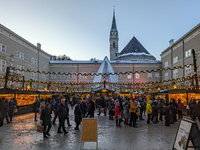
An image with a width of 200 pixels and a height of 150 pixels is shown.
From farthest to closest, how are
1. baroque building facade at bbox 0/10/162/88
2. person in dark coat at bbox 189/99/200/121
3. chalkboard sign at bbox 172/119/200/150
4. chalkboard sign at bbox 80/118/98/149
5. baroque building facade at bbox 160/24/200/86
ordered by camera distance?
baroque building facade at bbox 0/10/162/88, baroque building facade at bbox 160/24/200/86, person in dark coat at bbox 189/99/200/121, chalkboard sign at bbox 80/118/98/149, chalkboard sign at bbox 172/119/200/150

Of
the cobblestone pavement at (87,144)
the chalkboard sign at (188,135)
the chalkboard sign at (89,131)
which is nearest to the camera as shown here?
the chalkboard sign at (188,135)

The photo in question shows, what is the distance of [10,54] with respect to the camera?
2817cm

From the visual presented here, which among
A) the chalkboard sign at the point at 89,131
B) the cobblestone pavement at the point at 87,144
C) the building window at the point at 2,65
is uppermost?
the building window at the point at 2,65

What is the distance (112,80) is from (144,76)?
15922mm

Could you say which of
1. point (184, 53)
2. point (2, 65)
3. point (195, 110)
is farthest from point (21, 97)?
point (184, 53)

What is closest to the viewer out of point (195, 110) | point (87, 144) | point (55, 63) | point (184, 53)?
point (87, 144)

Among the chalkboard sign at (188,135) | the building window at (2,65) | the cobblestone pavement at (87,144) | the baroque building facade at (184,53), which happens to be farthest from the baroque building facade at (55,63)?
the chalkboard sign at (188,135)

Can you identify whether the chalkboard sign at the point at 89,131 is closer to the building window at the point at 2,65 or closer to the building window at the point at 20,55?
the building window at the point at 2,65

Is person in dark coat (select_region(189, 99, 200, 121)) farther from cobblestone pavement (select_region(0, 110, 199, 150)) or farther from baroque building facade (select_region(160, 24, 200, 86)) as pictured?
baroque building facade (select_region(160, 24, 200, 86))

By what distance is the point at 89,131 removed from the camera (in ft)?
19.0

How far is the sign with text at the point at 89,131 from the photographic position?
18.9ft

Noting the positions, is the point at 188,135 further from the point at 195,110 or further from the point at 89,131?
the point at 195,110

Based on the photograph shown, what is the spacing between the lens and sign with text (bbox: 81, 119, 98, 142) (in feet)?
18.9

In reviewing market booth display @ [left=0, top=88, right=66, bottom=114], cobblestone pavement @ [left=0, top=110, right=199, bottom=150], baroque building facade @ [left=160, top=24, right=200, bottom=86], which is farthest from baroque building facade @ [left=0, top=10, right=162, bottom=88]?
cobblestone pavement @ [left=0, top=110, right=199, bottom=150]
